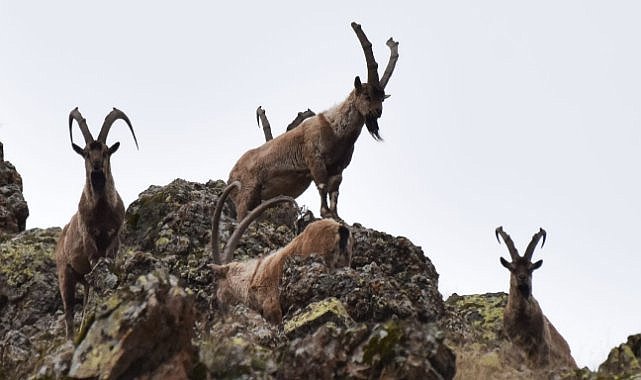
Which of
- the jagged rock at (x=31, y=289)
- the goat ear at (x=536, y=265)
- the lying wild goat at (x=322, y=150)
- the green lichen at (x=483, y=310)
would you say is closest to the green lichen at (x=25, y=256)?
the jagged rock at (x=31, y=289)

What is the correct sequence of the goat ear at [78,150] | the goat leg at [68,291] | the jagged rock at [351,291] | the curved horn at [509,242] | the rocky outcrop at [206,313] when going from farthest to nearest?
the curved horn at [509,242], the goat leg at [68,291], the goat ear at [78,150], the jagged rock at [351,291], the rocky outcrop at [206,313]

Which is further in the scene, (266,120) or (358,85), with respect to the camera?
(266,120)

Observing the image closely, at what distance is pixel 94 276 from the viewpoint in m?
13.4

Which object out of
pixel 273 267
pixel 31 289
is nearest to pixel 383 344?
pixel 273 267

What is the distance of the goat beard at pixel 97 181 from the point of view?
1340 centimetres

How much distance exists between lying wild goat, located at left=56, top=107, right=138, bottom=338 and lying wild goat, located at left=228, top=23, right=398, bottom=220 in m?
2.87

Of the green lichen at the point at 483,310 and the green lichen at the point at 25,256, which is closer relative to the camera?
the green lichen at the point at 25,256

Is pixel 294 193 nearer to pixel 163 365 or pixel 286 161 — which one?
pixel 286 161

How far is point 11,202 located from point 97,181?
5096mm

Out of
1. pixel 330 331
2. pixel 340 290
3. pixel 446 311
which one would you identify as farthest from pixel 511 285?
pixel 330 331

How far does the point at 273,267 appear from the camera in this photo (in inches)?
483

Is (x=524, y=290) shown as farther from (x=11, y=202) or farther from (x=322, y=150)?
(x=11, y=202)

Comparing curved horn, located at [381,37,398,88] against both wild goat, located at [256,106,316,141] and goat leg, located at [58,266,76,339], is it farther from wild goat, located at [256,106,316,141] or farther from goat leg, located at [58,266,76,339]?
goat leg, located at [58,266,76,339]

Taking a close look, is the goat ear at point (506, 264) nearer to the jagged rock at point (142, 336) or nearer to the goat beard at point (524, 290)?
the goat beard at point (524, 290)
